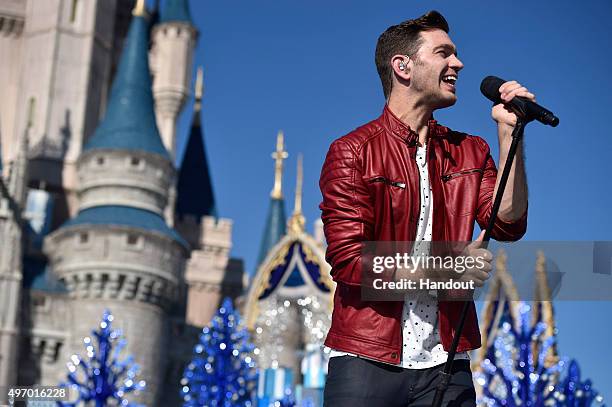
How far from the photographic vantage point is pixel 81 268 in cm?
2475

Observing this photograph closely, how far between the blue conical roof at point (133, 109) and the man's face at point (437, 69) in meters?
23.3

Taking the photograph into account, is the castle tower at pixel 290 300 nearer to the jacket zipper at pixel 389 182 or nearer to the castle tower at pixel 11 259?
the castle tower at pixel 11 259

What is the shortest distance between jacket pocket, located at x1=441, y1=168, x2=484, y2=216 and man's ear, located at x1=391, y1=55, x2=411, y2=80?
28 centimetres

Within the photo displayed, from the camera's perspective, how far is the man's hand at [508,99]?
267 cm

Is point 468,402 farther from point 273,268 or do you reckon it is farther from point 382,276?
point 273,268

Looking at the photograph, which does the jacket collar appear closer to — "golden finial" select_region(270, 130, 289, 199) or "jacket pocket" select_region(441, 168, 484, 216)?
"jacket pocket" select_region(441, 168, 484, 216)

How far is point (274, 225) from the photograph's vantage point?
30.8 meters

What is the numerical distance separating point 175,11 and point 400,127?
30.3 meters

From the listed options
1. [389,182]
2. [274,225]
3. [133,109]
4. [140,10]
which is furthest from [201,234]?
[389,182]

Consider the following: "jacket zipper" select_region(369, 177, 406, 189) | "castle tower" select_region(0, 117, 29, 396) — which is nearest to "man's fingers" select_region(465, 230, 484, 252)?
"jacket zipper" select_region(369, 177, 406, 189)

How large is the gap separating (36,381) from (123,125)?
245 inches

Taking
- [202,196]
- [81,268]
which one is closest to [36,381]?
[81,268]

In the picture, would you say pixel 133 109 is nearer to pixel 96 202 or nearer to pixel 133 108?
pixel 133 108

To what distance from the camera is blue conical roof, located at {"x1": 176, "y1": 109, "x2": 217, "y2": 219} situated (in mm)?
32719
